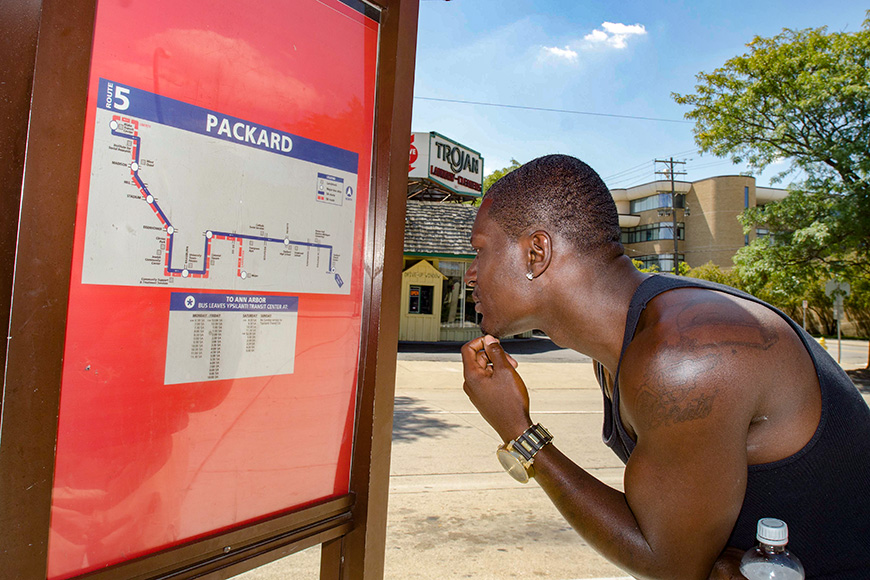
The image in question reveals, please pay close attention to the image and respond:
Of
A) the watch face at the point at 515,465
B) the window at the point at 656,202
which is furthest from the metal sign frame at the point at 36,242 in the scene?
the window at the point at 656,202

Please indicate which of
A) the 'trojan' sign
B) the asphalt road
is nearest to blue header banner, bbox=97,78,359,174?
the asphalt road

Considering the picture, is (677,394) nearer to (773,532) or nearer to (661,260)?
(773,532)

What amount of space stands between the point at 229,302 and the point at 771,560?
1.51 metres

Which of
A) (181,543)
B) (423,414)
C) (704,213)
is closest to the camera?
(181,543)

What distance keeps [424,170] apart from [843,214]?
40.0 feet

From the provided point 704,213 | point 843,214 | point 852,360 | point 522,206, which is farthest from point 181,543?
point 704,213

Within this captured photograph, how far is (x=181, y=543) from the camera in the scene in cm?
151

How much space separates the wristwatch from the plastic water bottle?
58 cm

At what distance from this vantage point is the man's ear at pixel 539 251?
1716mm

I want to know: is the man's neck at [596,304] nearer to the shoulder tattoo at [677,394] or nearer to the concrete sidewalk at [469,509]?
the shoulder tattoo at [677,394]

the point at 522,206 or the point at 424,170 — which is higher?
the point at 424,170

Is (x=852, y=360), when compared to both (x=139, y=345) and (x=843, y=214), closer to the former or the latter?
(x=843, y=214)

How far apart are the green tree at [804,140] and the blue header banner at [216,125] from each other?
15.0 m

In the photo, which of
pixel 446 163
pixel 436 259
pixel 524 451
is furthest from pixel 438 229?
pixel 524 451
